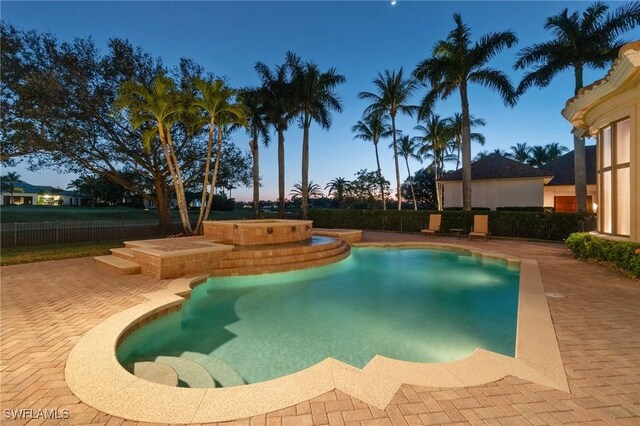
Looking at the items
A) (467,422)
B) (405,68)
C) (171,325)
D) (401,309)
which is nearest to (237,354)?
(171,325)

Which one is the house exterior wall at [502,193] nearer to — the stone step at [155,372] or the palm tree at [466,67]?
the palm tree at [466,67]

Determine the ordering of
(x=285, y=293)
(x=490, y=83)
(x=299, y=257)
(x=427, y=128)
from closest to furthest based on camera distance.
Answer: (x=285, y=293) → (x=299, y=257) → (x=490, y=83) → (x=427, y=128)

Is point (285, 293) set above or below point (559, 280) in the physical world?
below

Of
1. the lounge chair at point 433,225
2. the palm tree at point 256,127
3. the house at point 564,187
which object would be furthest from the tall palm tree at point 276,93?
the house at point 564,187

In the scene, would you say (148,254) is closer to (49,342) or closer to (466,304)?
(49,342)

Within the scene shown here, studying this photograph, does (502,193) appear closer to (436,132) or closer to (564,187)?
(564,187)

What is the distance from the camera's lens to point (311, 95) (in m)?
20.4

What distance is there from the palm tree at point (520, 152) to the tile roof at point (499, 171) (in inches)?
1052

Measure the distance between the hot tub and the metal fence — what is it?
586 cm

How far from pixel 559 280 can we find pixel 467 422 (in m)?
6.30

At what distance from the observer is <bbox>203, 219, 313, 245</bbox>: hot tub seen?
10.2m

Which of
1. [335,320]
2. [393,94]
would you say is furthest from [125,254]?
[393,94]

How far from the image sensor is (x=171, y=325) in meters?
4.91

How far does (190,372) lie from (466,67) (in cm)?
1891
